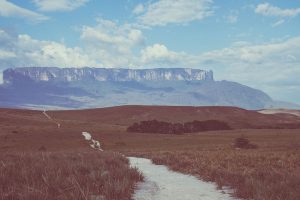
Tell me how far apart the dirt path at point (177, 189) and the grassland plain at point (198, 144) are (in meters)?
0.73

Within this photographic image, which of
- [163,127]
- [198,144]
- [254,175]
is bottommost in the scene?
[163,127]

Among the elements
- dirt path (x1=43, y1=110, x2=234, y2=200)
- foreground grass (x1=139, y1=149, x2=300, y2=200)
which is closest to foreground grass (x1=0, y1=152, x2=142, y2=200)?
dirt path (x1=43, y1=110, x2=234, y2=200)

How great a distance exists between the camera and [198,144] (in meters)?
56.9

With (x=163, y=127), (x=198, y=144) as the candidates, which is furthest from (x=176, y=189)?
(x=163, y=127)

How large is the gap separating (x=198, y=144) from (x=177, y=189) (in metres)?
39.2

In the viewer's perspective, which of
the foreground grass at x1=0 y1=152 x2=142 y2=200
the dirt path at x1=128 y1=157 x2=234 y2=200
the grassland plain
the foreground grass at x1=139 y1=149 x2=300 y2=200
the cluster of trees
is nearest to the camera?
the foreground grass at x1=0 y1=152 x2=142 y2=200

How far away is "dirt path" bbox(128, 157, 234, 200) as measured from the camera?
16109mm

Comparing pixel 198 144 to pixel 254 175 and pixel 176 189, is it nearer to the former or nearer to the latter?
pixel 254 175

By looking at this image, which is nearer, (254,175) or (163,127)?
(254,175)

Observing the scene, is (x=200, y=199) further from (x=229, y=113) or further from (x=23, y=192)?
(x=229, y=113)

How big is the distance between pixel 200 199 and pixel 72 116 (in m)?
108

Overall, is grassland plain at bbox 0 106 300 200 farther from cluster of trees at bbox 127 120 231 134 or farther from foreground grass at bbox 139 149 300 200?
cluster of trees at bbox 127 120 231 134

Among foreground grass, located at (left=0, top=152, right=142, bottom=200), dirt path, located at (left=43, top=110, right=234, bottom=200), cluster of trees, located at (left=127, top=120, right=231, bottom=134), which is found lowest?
cluster of trees, located at (left=127, top=120, right=231, bottom=134)

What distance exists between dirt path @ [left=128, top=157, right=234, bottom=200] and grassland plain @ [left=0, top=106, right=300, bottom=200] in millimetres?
729
